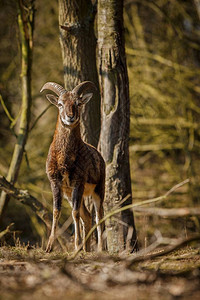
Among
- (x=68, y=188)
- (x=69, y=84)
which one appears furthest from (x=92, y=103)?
(x=68, y=188)

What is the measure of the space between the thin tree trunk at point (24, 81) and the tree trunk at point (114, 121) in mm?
2495

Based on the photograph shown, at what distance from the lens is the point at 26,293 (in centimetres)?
429

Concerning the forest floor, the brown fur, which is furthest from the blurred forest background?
the forest floor

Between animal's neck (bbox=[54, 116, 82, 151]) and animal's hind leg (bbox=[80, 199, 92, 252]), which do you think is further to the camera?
animal's hind leg (bbox=[80, 199, 92, 252])

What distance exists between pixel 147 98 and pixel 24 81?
4.71 m

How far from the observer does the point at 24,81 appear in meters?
10.0

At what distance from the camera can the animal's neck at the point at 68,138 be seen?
7.02 metres

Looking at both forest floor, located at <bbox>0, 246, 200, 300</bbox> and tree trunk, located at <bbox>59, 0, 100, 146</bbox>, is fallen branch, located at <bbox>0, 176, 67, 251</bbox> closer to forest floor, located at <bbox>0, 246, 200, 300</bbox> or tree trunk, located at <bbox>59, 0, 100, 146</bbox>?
tree trunk, located at <bbox>59, 0, 100, 146</bbox>

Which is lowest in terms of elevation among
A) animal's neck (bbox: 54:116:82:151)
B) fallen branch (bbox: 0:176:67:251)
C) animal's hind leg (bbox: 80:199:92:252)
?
animal's hind leg (bbox: 80:199:92:252)

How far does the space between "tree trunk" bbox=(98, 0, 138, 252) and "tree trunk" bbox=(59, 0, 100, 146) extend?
2.41 ft

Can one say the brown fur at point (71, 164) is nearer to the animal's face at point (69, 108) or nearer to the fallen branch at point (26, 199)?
the animal's face at point (69, 108)

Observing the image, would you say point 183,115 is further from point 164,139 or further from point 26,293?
point 26,293

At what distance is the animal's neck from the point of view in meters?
7.02

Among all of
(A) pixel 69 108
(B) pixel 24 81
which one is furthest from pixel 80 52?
(A) pixel 69 108
